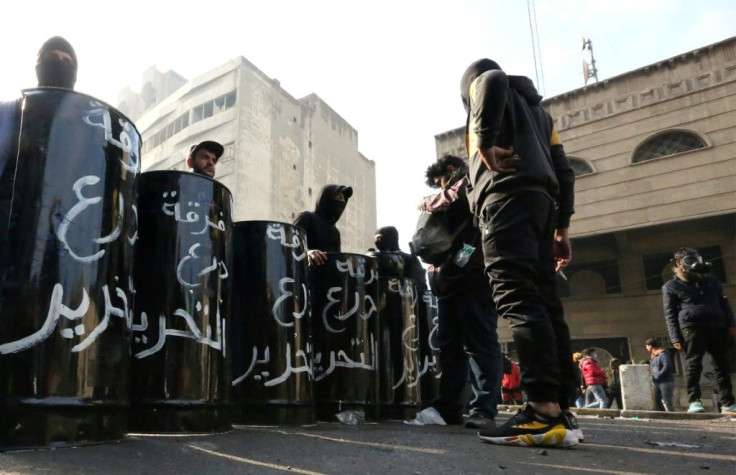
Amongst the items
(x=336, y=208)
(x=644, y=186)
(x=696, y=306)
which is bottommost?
(x=696, y=306)

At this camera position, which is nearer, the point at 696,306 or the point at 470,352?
the point at 470,352

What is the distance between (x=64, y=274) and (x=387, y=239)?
4230mm

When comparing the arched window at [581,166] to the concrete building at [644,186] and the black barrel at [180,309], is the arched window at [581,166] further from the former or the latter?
the black barrel at [180,309]

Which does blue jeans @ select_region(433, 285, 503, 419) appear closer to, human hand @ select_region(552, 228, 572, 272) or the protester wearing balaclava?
human hand @ select_region(552, 228, 572, 272)

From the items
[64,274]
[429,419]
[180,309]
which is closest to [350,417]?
[429,419]

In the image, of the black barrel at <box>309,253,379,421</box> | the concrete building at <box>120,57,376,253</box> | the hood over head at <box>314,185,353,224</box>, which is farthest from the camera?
the concrete building at <box>120,57,376,253</box>

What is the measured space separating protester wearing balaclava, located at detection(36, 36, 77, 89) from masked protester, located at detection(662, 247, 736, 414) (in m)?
5.94

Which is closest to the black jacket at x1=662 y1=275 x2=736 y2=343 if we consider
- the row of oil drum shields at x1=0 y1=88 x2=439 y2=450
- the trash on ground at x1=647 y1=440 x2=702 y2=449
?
the trash on ground at x1=647 y1=440 x2=702 y2=449

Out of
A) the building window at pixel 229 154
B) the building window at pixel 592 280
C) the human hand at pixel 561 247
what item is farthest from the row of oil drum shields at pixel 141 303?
the building window at pixel 229 154

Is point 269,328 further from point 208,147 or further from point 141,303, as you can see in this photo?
point 208,147

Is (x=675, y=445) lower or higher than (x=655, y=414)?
higher

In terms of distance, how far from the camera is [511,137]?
2674mm

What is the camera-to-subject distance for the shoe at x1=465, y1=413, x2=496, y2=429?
Result: 3.23 meters

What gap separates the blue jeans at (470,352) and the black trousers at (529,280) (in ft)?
2.59
